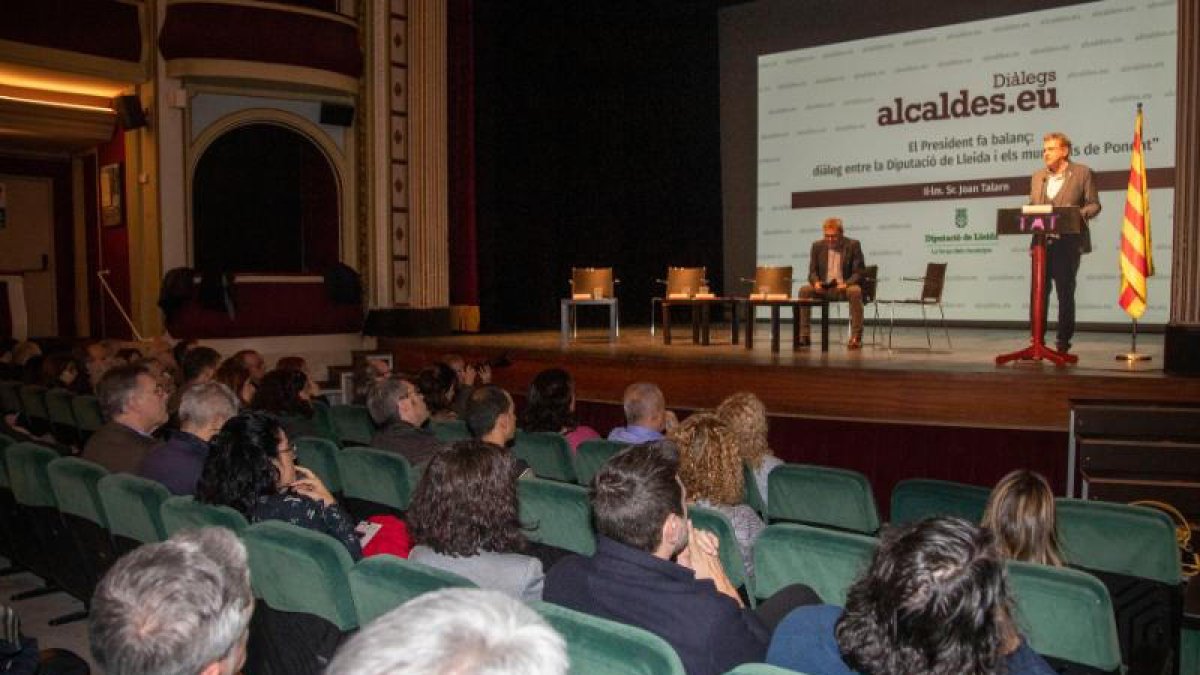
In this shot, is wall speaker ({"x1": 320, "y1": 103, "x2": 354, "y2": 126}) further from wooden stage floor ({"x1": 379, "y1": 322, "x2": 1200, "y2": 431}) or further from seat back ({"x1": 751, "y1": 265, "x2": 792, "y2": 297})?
seat back ({"x1": 751, "y1": 265, "x2": 792, "y2": 297})

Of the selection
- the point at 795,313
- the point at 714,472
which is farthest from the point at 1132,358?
the point at 714,472

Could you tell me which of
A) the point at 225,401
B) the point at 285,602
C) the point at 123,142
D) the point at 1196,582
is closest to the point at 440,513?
the point at 285,602

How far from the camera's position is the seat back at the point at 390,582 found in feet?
6.23

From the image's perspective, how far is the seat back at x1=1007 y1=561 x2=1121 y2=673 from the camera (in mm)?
1928

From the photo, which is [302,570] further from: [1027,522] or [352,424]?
[352,424]

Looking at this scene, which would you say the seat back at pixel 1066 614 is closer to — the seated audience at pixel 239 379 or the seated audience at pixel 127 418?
the seated audience at pixel 127 418

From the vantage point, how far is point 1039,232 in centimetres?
536

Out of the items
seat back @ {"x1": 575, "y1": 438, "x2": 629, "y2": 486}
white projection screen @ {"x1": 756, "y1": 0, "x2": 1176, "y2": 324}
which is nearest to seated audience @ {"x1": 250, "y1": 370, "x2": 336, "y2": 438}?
seat back @ {"x1": 575, "y1": 438, "x2": 629, "y2": 486}

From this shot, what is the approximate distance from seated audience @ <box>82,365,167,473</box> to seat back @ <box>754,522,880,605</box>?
259cm

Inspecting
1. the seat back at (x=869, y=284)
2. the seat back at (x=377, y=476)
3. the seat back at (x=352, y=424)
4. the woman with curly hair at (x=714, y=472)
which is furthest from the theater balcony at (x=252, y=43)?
the woman with curly hair at (x=714, y=472)

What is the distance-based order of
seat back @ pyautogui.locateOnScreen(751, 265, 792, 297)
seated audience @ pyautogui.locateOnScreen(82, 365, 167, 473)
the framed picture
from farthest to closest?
the framed picture, seat back @ pyautogui.locateOnScreen(751, 265, 792, 297), seated audience @ pyautogui.locateOnScreen(82, 365, 167, 473)

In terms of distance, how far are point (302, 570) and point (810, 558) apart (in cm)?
118

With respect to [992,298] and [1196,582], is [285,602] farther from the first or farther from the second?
[992,298]

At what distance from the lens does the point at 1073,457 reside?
4.93 meters
